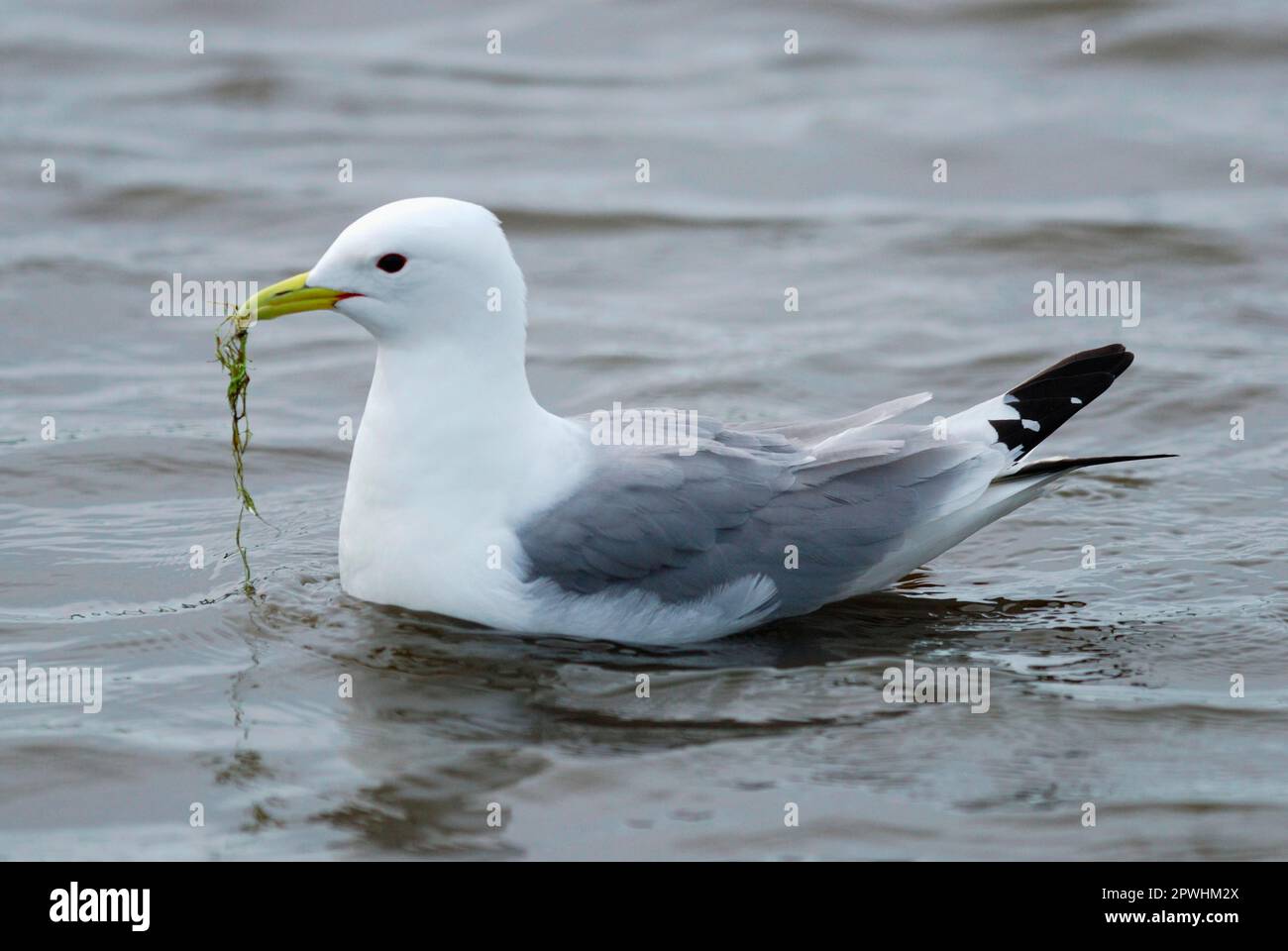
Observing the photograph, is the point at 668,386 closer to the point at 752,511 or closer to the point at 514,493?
the point at 752,511

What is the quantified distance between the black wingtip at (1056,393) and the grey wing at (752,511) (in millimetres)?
177

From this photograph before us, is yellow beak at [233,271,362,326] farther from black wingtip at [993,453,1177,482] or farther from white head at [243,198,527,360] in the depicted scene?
black wingtip at [993,453,1177,482]

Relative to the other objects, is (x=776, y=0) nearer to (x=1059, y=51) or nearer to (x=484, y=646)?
(x=1059, y=51)

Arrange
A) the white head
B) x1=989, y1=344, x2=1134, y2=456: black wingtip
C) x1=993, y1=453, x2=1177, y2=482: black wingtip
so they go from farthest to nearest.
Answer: x1=989, y1=344, x2=1134, y2=456: black wingtip → x1=993, y1=453, x2=1177, y2=482: black wingtip → the white head

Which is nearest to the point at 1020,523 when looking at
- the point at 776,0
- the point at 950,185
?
the point at 950,185

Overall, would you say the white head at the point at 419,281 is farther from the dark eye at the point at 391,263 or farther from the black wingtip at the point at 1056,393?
the black wingtip at the point at 1056,393

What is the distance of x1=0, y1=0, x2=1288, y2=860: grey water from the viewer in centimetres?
527

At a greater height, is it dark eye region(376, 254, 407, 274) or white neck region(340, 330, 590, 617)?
dark eye region(376, 254, 407, 274)

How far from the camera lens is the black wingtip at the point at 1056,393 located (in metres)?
6.58

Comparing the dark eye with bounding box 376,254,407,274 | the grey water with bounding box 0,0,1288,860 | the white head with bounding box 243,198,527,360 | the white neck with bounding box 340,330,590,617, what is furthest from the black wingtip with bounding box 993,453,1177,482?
the dark eye with bounding box 376,254,407,274

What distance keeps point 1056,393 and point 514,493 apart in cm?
216

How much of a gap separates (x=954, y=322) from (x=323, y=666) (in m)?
5.03

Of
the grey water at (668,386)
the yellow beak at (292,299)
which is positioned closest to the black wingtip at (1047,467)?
the grey water at (668,386)

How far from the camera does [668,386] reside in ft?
29.4
